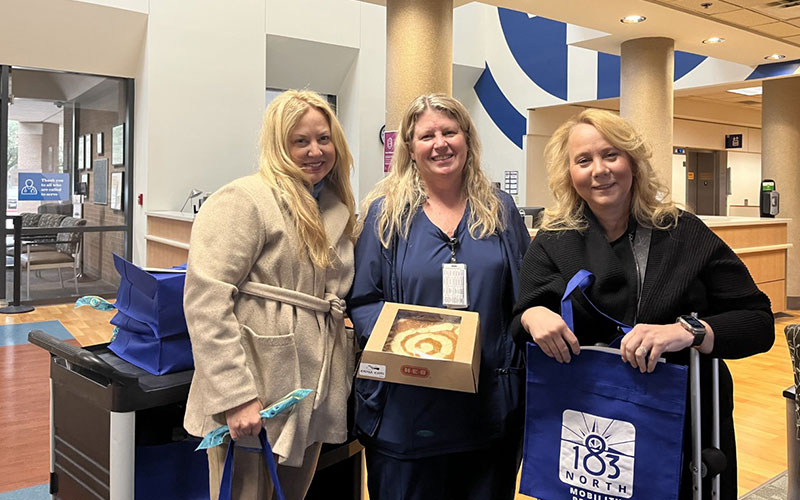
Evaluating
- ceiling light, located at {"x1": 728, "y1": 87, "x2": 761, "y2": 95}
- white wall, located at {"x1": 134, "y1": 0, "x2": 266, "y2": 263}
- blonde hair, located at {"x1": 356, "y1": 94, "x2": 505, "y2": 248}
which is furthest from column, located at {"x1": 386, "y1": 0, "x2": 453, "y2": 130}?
ceiling light, located at {"x1": 728, "y1": 87, "x2": 761, "y2": 95}

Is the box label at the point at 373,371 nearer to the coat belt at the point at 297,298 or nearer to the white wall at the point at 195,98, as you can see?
the coat belt at the point at 297,298

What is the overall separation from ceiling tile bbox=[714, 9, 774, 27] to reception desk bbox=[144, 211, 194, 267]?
5.16 metres

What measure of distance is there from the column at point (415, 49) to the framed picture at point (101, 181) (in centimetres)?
529

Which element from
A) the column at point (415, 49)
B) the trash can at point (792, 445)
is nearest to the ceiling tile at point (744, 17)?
the column at point (415, 49)

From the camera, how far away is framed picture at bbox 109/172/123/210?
8.35m

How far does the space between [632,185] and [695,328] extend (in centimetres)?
38

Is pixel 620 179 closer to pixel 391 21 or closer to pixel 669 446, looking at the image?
pixel 669 446

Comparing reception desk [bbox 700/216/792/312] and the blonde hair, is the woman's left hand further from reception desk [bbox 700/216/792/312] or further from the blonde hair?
reception desk [bbox 700/216/792/312]

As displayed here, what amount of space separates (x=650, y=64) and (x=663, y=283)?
6052 mm

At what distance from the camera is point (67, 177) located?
27.0ft

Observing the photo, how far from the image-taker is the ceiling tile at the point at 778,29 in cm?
609

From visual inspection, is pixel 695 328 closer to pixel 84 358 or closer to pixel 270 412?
pixel 270 412

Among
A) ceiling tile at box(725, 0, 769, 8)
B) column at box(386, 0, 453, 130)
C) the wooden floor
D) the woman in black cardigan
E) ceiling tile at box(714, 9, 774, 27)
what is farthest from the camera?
ceiling tile at box(714, 9, 774, 27)

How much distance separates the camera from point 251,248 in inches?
59.9
